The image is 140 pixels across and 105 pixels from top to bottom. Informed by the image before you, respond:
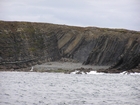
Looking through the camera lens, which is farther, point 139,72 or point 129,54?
point 129,54

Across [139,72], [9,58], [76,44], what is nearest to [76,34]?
[76,44]

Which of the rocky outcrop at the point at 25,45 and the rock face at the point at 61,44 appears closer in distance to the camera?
the rocky outcrop at the point at 25,45

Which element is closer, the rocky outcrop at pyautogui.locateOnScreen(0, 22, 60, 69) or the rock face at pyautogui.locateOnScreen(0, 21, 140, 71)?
the rocky outcrop at pyautogui.locateOnScreen(0, 22, 60, 69)

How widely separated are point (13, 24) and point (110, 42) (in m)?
30.0

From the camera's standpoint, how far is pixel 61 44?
114m

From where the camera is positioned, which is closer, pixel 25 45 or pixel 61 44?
pixel 25 45

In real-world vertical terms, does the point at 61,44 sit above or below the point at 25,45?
above

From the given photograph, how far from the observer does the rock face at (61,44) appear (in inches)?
3944

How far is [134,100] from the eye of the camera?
34688 mm

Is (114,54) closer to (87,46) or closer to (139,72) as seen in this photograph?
(87,46)

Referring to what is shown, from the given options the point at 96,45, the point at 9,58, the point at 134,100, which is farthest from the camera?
the point at 96,45

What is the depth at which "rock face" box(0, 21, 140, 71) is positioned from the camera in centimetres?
10019

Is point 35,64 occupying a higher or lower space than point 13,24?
lower

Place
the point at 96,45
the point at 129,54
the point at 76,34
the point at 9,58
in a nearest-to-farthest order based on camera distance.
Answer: the point at 129,54 < the point at 9,58 < the point at 96,45 < the point at 76,34
